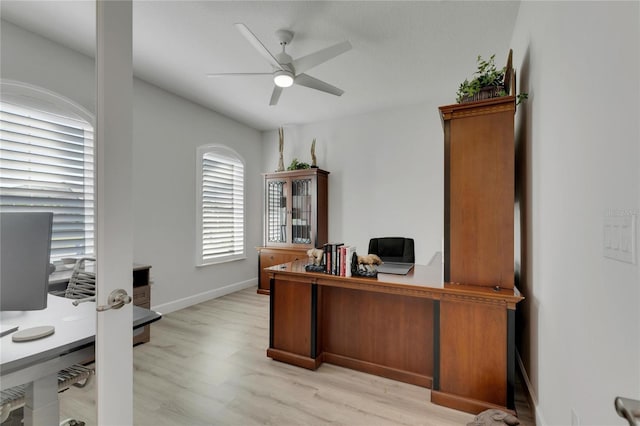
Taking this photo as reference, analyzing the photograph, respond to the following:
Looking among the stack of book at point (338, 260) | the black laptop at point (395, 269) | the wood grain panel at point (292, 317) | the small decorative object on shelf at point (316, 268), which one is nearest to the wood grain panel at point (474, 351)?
the black laptop at point (395, 269)

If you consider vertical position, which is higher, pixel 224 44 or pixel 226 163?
pixel 224 44

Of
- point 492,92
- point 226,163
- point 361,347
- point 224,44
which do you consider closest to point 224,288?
point 226,163

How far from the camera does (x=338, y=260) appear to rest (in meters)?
2.41

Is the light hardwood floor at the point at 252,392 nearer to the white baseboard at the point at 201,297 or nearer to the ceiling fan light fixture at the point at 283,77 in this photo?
the white baseboard at the point at 201,297

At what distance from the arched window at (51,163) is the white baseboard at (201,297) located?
2.93 meters

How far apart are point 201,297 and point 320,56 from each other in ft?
11.9

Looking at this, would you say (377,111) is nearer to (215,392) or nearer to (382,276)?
(382,276)

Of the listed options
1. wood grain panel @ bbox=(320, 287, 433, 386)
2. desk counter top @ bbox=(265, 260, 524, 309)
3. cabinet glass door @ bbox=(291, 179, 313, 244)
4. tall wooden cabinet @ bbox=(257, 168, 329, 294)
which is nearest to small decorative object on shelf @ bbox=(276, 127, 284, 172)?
tall wooden cabinet @ bbox=(257, 168, 329, 294)

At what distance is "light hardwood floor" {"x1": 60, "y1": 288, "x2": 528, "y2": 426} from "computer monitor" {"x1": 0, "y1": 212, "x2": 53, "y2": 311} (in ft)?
4.27

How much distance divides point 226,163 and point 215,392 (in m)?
3.51

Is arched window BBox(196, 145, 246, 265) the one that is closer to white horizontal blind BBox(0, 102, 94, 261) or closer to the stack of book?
the stack of book

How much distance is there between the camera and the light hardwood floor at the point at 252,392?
1865mm

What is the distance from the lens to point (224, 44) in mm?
2771

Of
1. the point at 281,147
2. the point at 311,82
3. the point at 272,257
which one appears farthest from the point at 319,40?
the point at 272,257
